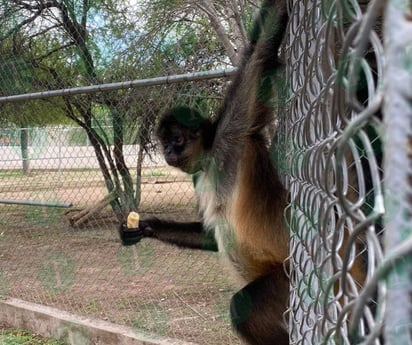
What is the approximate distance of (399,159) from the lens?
366 mm

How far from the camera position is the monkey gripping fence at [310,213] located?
1.26 feet

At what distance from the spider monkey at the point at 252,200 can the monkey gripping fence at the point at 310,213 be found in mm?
178

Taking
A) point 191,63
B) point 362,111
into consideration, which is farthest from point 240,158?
point 191,63

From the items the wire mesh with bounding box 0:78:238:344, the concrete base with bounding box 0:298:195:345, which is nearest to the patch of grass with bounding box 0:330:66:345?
the concrete base with bounding box 0:298:195:345

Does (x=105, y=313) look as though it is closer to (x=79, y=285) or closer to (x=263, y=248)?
(x=79, y=285)

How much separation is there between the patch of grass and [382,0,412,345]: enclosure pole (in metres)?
5.52

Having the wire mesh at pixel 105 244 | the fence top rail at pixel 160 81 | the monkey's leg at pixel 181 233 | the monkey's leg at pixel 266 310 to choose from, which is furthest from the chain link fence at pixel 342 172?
the wire mesh at pixel 105 244

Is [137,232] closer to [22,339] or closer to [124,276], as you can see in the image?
[22,339]

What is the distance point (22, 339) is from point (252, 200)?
11.1ft

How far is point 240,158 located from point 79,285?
4.42 metres

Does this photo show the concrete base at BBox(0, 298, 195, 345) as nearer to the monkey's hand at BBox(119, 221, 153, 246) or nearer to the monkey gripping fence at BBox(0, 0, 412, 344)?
the monkey gripping fence at BBox(0, 0, 412, 344)

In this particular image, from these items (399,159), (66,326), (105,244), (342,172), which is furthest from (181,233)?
(105,244)

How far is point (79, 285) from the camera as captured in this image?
7035mm

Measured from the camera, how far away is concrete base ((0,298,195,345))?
4910 mm
